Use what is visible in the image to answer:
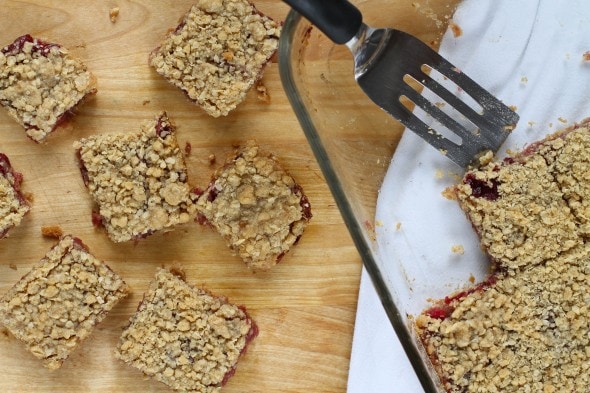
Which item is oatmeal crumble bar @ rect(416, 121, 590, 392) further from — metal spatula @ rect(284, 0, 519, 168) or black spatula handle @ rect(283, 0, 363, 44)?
black spatula handle @ rect(283, 0, 363, 44)

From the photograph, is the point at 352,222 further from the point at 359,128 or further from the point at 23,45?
the point at 23,45

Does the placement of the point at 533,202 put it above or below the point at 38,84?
above

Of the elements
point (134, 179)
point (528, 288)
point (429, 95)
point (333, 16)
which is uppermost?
point (333, 16)

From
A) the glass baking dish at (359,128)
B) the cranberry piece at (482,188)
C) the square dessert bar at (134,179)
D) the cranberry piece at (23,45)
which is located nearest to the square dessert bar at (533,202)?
the cranberry piece at (482,188)

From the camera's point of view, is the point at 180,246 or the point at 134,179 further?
the point at 180,246

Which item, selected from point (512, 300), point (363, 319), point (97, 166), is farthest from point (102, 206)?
point (512, 300)

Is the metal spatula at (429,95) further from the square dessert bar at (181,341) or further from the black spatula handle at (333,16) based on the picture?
the square dessert bar at (181,341)

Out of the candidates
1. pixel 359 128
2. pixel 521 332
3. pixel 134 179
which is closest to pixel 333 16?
pixel 359 128
